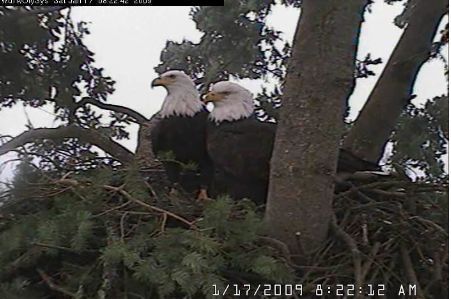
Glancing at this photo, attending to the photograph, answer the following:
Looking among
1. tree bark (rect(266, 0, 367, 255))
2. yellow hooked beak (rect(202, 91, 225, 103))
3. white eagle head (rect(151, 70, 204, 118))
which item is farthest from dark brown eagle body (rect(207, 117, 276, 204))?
tree bark (rect(266, 0, 367, 255))

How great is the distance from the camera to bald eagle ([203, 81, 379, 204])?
7.25 feet

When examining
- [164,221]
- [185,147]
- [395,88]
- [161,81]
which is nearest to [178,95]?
[161,81]

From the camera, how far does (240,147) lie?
2258 mm

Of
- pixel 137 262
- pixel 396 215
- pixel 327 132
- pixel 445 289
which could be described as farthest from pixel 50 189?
pixel 445 289

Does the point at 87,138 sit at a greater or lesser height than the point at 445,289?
greater

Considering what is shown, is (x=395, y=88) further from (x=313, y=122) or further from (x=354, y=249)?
(x=354, y=249)

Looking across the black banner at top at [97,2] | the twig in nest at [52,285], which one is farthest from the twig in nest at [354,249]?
the black banner at top at [97,2]

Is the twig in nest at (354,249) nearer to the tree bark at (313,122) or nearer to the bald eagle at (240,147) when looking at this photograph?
the tree bark at (313,122)

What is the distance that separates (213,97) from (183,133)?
6.5 inches

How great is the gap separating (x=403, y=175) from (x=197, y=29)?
3.30 ft

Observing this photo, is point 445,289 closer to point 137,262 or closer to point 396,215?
point 396,215

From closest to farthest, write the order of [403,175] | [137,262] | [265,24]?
1. [137,262]
2. [403,175]
3. [265,24]

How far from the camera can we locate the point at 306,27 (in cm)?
183

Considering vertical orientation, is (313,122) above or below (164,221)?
above
